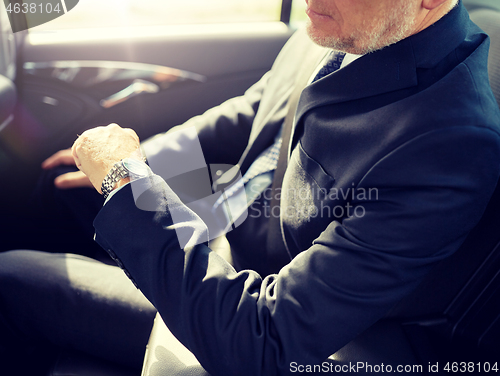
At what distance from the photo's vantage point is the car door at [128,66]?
156 cm

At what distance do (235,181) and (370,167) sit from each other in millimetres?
526

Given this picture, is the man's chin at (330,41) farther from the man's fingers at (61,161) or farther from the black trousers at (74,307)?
the man's fingers at (61,161)

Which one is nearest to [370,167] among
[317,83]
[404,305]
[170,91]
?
[317,83]

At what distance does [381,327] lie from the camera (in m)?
0.80

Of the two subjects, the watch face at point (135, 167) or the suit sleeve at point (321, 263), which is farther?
the watch face at point (135, 167)

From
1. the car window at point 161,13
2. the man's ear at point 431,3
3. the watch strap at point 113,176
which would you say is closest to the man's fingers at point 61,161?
the watch strap at point 113,176

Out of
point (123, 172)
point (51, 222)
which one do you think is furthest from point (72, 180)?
point (123, 172)

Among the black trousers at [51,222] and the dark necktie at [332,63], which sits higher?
the dark necktie at [332,63]

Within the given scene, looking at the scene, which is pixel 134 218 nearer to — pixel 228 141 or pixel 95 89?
pixel 228 141

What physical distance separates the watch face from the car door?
35.2 inches

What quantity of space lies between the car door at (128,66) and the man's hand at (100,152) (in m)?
0.75

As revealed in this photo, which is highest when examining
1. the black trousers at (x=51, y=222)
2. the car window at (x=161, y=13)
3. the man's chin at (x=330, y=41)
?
the man's chin at (x=330, y=41)

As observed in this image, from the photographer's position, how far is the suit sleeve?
0.58 metres

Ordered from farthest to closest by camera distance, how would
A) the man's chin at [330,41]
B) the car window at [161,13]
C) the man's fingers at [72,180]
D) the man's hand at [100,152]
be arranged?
the car window at [161,13] → the man's fingers at [72,180] → the man's hand at [100,152] → the man's chin at [330,41]
